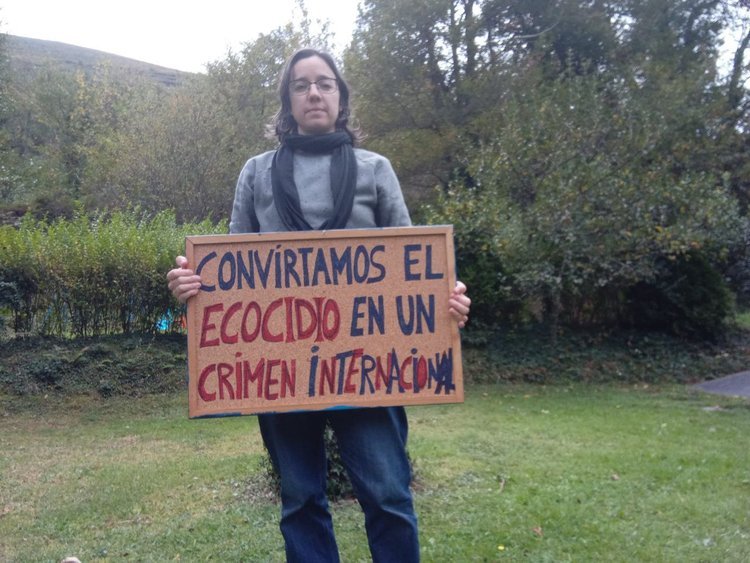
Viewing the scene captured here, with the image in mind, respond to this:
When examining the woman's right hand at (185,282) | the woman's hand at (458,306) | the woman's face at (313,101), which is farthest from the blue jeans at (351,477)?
the woman's face at (313,101)

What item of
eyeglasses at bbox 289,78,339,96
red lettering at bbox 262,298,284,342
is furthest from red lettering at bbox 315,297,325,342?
eyeglasses at bbox 289,78,339,96

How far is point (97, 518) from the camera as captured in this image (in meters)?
4.83

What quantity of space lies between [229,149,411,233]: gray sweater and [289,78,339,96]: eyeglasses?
0.22m

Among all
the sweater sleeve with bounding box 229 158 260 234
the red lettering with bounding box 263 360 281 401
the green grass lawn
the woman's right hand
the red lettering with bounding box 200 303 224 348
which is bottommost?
the green grass lawn

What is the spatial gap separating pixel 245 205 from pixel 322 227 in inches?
12.6

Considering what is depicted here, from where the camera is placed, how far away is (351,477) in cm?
241

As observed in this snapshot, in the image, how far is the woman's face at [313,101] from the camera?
2572 millimetres

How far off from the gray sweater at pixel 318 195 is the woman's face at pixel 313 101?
0.35ft

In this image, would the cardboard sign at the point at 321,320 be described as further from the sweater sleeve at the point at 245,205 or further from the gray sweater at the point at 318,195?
the sweater sleeve at the point at 245,205

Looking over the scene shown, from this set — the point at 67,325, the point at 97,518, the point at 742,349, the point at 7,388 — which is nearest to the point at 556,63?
the point at 742,349

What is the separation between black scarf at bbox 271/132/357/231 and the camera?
2510 mm

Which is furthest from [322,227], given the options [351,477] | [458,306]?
[351,477]

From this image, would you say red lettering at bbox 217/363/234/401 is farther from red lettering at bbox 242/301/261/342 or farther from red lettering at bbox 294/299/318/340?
red lettering at bbox 294/299/318/340

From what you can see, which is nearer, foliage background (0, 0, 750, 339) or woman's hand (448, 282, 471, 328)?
woman's hand (448, 282, 471, 328)
